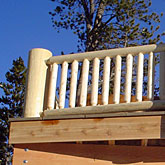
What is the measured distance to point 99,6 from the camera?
47.7ft

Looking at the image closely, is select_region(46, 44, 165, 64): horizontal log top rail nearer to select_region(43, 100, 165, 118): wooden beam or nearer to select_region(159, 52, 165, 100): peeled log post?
select_region(159, 52, 165, 100): peeled log post

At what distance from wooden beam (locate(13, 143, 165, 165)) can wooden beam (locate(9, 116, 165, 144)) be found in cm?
13

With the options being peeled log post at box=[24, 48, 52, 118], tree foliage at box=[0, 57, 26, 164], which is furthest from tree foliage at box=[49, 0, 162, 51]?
peeled log post at box=[24, 48, 52, 118]

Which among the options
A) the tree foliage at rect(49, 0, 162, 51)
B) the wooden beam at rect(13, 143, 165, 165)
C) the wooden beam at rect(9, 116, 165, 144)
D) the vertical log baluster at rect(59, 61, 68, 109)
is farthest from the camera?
the tree foliage at rect(49, 0, 162, 51)

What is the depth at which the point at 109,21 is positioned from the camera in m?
14.4

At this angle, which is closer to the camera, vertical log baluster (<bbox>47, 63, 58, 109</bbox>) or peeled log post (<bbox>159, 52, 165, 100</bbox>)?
peeled log post (<bbox>159, 52, 165, 100</bbox>)

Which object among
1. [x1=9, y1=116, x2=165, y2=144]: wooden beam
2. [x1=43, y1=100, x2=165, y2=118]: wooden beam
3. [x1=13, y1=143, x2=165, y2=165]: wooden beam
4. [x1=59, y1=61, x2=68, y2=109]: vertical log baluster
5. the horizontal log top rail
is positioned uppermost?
the horizontal log top rail

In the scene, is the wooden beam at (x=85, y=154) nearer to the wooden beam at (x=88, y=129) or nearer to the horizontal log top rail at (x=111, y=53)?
the wooden beam at (x=88, y=129)

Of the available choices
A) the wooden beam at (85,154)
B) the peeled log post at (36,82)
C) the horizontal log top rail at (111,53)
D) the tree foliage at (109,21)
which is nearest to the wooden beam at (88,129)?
the wooden beam at (85,154)

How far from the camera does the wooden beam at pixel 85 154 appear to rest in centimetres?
456

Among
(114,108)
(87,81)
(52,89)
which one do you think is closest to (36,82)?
(52,89)

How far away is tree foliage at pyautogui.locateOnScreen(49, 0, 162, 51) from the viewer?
13.7 meters

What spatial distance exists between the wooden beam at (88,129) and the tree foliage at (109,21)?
8.92 meters

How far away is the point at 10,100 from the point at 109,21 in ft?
19.6
